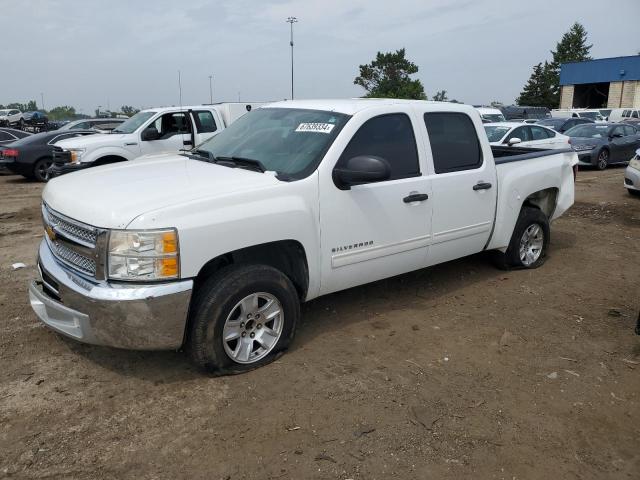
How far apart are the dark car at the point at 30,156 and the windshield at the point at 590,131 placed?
15.7m

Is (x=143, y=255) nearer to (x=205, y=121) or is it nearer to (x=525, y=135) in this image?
(x=205, y=121)

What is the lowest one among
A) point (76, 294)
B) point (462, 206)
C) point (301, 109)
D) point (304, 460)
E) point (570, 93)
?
point (304, 460)

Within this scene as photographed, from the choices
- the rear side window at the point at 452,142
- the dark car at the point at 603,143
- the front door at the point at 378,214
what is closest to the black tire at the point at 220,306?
the front door at the point at 378,214

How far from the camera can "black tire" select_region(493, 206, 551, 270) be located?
5707 mm

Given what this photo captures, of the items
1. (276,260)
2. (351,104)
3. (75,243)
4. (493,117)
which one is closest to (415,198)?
(351,104)

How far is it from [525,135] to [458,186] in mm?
10443

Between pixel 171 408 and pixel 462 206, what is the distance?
3008mm

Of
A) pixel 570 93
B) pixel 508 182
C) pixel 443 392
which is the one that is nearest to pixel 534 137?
pixel 508 182

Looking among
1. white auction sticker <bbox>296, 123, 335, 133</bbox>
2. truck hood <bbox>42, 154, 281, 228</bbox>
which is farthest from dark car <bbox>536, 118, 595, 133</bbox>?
truck hood <bbox>42, 154, 281, 228</bbox>

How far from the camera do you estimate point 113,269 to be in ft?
10.2

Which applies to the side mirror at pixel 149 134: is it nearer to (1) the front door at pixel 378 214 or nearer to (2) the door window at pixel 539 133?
(1) the front door at pixel 378 214

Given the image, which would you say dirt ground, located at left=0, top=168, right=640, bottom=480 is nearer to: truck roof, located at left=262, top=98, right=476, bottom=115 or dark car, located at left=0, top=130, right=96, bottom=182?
truck roof, located at left=262, top=98, right=476, bottom=115

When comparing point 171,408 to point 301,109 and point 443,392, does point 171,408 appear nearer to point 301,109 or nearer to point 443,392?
point 443,392

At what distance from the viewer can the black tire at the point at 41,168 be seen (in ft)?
45.8
